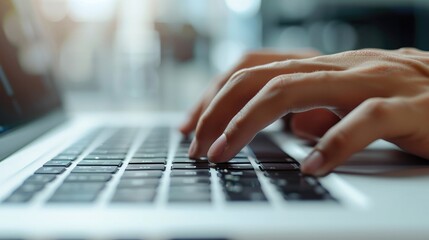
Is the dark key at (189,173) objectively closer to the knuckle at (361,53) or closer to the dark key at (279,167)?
the dark key at (279,167)

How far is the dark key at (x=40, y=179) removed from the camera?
401mm

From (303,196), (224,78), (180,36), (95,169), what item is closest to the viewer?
(303,196)

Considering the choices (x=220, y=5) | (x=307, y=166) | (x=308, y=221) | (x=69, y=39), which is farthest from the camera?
(x=220, y=5)

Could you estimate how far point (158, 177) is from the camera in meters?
0.41

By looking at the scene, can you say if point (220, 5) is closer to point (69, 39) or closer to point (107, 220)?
point (69, 39)

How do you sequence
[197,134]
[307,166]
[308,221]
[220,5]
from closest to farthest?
[308,221] < [307,166] < [197,134] < [220,5]

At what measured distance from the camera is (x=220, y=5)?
196 inches

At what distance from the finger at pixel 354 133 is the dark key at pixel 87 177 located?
162mm

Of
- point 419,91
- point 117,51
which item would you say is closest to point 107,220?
point 419,91

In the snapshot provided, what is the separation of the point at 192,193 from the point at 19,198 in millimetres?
121

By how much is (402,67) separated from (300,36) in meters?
2.31

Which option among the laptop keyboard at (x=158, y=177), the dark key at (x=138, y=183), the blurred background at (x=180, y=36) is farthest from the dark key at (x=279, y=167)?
the blurred background at (x=180, y=36)

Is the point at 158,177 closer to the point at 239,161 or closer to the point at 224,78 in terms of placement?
the point at 239,161

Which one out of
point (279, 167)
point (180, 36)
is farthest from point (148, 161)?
point (180, 36)
